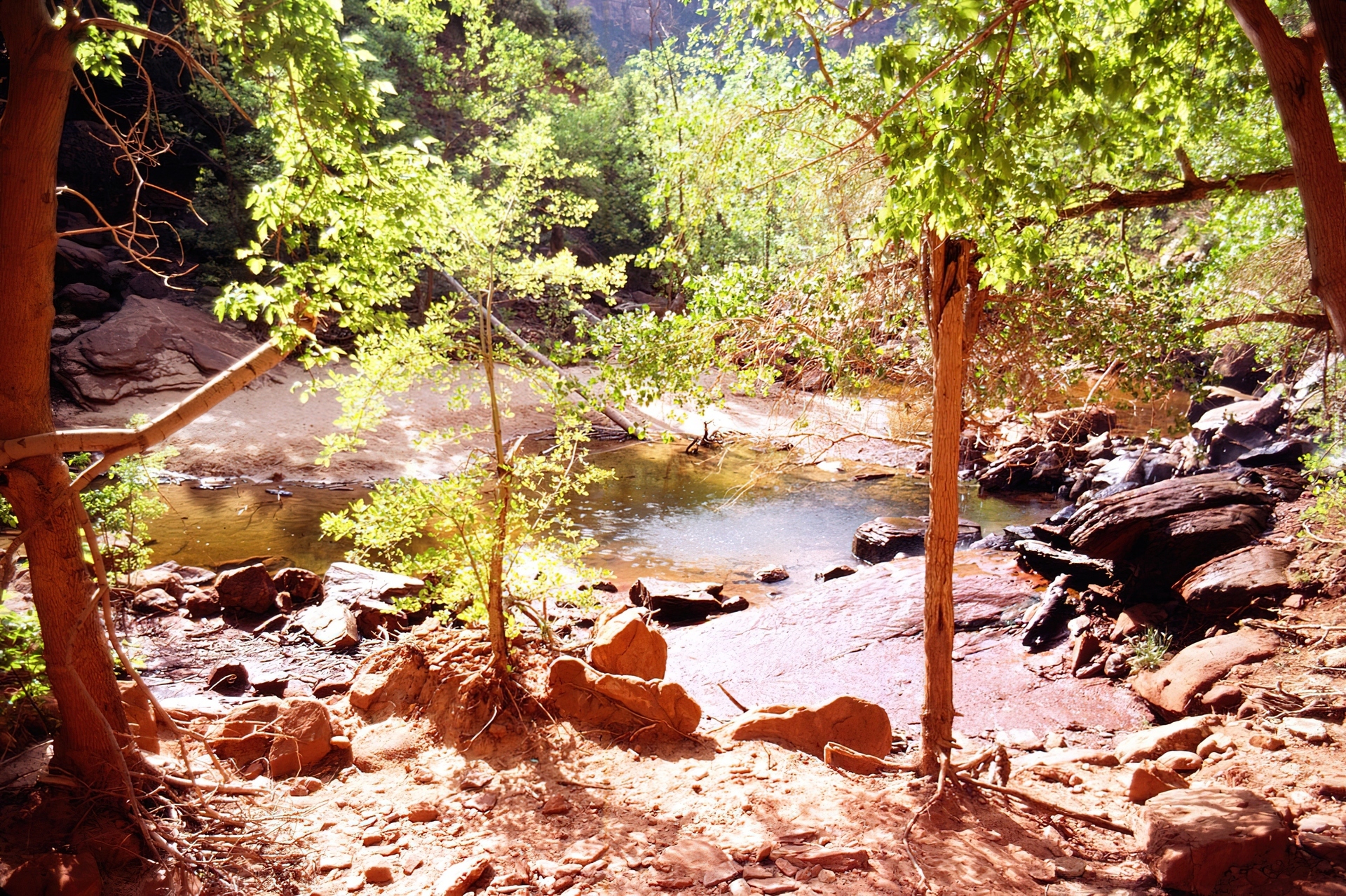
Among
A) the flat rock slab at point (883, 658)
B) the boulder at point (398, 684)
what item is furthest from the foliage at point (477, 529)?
the flat rock slab at point (883, 658)

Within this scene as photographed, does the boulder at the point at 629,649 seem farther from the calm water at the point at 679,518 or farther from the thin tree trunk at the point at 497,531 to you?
the calm water at the point at 679,518

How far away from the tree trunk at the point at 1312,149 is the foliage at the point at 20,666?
685 centimetres

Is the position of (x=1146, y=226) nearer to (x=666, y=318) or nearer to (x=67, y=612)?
(x=666, y=318)

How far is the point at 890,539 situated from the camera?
505 inches

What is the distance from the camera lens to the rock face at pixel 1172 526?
8.57 m

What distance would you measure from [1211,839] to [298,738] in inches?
211

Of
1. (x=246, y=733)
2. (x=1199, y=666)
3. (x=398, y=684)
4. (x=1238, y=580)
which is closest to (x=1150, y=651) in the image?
(x=1199, y=666)

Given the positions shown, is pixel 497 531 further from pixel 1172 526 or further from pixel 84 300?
pixel 84 300

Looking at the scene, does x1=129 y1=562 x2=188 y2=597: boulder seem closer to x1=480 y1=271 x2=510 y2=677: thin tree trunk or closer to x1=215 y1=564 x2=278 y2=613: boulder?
x1=215 y1=564 x2=278 y2=613: boulder

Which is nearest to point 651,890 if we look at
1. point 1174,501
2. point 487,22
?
point 1174,501

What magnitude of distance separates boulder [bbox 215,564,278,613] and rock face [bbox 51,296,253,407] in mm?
9472

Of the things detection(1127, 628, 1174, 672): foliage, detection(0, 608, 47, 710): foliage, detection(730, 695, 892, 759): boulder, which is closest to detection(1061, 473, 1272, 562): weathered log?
detection(1127, 628, 1174, 672): foliage

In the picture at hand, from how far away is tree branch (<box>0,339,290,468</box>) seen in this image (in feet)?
10.9

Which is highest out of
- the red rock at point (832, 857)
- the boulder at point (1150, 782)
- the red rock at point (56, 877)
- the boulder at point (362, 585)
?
the red rock at point (56, 877)
